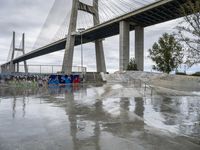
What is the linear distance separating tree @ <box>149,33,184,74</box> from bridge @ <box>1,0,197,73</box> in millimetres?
4529

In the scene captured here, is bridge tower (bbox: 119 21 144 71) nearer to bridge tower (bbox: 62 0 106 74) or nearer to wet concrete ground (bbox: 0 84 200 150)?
bridge tower (bbox: 62 0 106 74)

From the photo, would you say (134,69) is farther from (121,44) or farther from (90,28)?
(90,28)

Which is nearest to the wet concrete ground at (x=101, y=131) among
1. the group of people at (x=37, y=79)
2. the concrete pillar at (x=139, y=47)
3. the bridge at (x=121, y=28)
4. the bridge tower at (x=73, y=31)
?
the group of people at (x=37, y=79)

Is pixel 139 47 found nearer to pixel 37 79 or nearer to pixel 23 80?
pixel 37 79

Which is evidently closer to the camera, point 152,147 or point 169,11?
point 152,147

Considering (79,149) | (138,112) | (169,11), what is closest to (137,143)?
(79,149)

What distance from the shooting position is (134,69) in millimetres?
42688

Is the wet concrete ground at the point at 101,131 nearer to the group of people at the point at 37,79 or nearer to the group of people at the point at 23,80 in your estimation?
the group of people at the point at 37,79

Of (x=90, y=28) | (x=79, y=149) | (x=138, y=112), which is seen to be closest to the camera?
(x=79, y=149)

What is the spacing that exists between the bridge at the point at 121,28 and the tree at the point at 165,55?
453 centimetres

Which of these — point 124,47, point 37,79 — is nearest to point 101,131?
point 37,79

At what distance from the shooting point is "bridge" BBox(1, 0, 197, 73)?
42312 mm

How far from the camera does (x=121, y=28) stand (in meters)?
46.4

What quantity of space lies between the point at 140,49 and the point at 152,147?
45.7m
